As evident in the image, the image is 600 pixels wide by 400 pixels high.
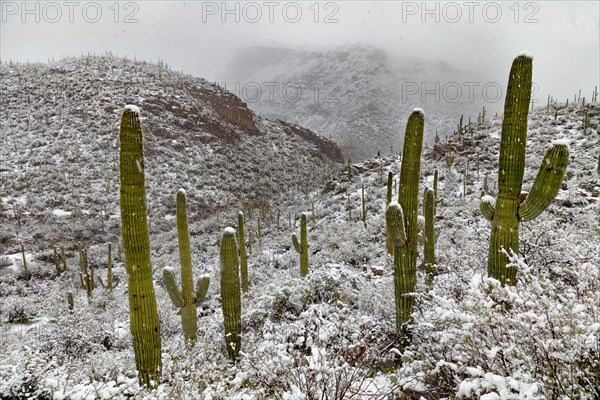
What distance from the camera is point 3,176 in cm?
2638

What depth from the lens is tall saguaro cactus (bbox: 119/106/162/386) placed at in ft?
15.9

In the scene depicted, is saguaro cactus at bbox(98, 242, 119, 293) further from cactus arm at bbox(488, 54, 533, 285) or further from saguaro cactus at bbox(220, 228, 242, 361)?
cactus arm at bbox(488, 54, 533, 285)

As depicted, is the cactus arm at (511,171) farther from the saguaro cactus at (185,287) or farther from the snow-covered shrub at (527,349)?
the saguaro cactus at (185,287)

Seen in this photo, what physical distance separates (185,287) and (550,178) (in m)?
6.81

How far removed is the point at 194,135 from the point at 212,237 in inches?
646

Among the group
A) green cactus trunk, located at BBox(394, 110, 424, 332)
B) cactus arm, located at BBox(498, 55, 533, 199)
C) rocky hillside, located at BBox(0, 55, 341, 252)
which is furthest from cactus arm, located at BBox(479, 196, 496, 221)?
rocky hillside, located at BBox(0, 55, 341, 252)

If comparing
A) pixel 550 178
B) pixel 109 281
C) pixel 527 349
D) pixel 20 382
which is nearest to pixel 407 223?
pixel 550 178

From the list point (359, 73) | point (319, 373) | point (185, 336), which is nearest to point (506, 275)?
point (319, 373)

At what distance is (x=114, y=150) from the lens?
31.0 m

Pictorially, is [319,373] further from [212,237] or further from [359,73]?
[359,73]

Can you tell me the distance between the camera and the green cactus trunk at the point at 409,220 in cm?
547

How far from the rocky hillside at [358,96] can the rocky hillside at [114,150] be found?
21663 millimetres

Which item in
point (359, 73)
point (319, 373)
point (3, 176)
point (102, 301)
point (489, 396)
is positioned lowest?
point (102, 301)

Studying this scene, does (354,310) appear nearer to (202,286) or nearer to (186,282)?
(202,286)
